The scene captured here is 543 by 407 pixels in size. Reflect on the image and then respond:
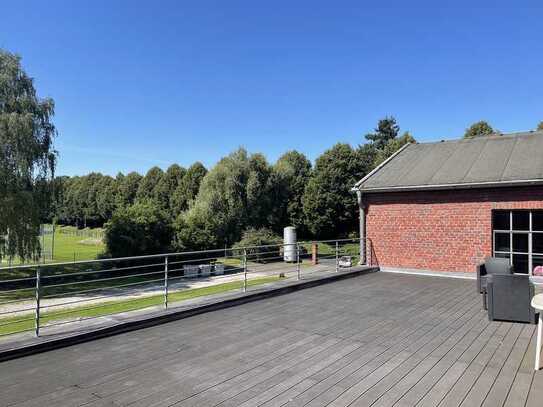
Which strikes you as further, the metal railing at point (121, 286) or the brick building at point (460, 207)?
the brick building at point (460, 207)

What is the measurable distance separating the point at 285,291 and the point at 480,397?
15.0 feet

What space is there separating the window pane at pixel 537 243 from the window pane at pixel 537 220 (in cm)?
15

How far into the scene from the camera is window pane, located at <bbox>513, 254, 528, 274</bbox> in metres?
9.17

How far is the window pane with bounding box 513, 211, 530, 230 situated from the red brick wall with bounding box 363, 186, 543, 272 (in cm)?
25

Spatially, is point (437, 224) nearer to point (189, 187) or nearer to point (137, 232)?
point (137, 232)

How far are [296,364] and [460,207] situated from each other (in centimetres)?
777

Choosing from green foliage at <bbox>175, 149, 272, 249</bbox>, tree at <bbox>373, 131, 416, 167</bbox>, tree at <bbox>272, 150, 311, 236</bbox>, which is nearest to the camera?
green foliage at <bbox>175, 149, 272, 249</bbox>

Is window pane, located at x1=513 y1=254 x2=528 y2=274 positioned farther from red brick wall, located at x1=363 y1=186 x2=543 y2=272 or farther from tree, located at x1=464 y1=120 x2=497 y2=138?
tree, located at x1=464 y1=120 x2=497 y2=138

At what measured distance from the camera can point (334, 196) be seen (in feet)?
100

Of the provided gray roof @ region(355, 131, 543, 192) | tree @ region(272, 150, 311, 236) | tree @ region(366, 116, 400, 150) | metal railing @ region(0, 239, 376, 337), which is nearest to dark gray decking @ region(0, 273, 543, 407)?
metal railing @ region(0, 239, 376, 337)

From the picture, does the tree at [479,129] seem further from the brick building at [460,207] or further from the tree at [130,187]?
the tree at [130,187]

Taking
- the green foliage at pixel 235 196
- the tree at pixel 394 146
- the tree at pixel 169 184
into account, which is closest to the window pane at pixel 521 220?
the green foliage at pixel 235 196

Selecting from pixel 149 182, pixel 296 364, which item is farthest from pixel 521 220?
pixel 149 182

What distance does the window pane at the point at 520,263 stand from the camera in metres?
9.17
